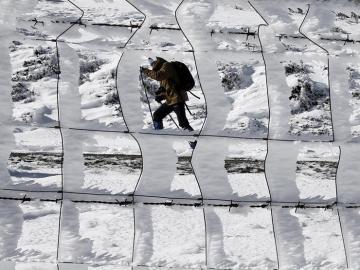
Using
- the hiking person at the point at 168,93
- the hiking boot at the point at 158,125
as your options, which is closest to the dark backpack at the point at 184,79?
the hiking person at the point at 168,93

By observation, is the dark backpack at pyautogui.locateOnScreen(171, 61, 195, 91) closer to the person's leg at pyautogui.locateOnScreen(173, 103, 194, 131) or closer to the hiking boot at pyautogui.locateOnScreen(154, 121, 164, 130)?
the person's leg at pyautogui.locateOnScreen(173, 103, 194, 131)

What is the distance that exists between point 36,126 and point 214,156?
823mm

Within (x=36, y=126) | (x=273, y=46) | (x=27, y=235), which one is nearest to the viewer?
(x=27, y=235)

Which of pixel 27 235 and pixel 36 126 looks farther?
pixel 36 126

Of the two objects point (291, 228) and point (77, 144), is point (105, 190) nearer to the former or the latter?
point (77, 144)

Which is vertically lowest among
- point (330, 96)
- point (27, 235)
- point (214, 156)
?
point (27, 235)

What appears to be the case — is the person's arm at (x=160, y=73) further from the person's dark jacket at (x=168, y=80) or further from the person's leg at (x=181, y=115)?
the person's leg at (x=181, y=115)

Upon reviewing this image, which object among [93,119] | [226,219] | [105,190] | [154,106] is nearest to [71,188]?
[105,190]

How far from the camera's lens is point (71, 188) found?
255cm

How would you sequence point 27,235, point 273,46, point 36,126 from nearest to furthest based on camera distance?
1. point 27,235
2. point 36,126
3. point 273,46

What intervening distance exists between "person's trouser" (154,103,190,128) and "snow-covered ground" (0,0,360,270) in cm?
4

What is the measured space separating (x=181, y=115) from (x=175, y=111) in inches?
1.3

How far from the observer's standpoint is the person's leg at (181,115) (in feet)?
8.71

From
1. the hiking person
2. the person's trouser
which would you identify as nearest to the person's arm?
the hiking person
